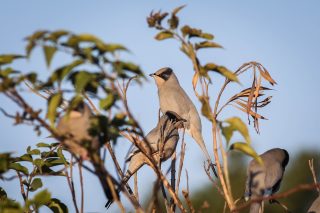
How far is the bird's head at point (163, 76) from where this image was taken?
7946 millimetres

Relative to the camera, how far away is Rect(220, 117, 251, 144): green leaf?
1.98 meters

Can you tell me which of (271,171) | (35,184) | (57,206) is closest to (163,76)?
(271,171)

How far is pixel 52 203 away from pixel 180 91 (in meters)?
4.90

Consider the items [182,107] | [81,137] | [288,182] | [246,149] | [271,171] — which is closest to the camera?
[246,149]

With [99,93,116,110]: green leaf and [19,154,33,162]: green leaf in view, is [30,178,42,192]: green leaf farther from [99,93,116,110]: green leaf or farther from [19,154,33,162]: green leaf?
[99,93,116,110]: green leaf

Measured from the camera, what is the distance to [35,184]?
3.04m

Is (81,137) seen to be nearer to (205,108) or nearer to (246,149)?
(205,108)

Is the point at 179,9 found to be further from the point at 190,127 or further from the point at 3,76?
the point at 190,127

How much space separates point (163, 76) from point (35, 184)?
5.05 metres

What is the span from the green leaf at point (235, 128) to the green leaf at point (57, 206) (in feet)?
3.91

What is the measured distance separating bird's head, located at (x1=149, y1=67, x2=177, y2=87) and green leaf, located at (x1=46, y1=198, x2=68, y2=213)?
510cm

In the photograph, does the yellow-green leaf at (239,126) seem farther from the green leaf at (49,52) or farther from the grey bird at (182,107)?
the grey bird at (182,107)

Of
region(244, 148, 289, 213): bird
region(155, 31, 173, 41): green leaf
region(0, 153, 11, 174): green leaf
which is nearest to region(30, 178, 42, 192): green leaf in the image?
region(0, 153, 11, 174): green leaf

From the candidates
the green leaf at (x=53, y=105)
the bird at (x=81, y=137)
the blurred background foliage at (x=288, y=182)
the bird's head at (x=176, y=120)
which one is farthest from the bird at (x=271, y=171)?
the blurred background foliage at (x=288, y=182)
